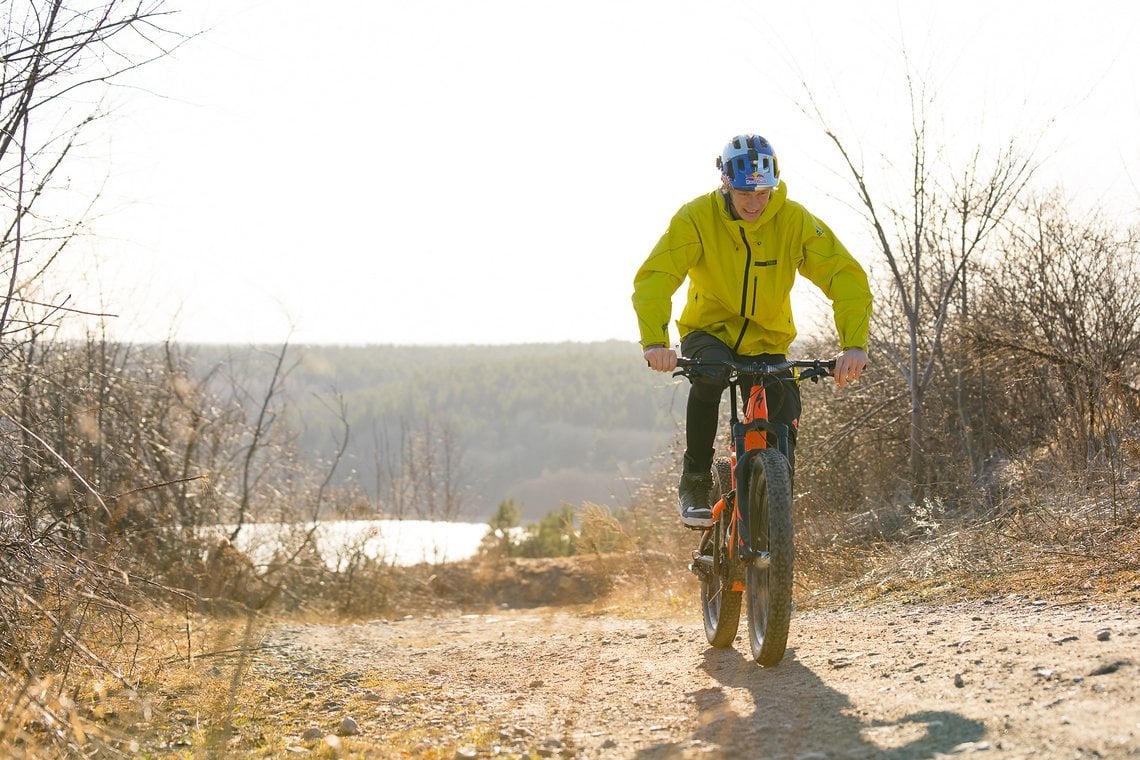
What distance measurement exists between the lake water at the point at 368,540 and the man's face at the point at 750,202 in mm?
8397

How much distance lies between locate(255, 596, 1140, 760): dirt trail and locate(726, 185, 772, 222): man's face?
2022mm

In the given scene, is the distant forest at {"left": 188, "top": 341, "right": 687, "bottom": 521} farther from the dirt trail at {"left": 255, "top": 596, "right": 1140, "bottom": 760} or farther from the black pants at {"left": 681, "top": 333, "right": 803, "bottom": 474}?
the black pants at {"left": 681, "top": 333, "right": 803, "bottom": 474}

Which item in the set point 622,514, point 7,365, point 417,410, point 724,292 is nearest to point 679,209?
point 724,292

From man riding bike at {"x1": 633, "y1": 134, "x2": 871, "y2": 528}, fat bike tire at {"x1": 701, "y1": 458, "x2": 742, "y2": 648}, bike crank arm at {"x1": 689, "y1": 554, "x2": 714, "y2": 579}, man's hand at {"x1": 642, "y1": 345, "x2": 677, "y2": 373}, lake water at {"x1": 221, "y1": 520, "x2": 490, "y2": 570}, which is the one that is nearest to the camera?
man's hand at {"x1": 642, "y1": 345, "x2": 677, "y2": 373}

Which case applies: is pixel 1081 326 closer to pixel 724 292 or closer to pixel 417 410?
pixel 724 292

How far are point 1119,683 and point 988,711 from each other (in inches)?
15.7

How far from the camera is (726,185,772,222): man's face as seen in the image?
4715 millimetres

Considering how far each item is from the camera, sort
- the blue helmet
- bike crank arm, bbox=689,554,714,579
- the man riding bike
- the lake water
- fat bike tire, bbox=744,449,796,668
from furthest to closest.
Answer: the lake water → bike crank arm, bbox=689,554,714,579 → the man riding bike → the blue helmet → fat bike tire, bbox=744,449,796,668

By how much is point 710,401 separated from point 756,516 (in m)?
0.77

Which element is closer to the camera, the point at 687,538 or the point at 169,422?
the point at 687,538

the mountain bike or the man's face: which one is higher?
the man's face

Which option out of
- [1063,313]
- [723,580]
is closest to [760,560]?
[723,580]

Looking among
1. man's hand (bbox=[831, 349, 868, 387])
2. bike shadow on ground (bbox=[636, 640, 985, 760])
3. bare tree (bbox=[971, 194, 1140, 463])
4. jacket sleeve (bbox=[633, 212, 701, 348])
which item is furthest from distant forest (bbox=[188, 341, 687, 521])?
bike shadow on ground (bbox=[636, 640, 985, 760])

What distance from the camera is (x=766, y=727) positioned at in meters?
3.51
